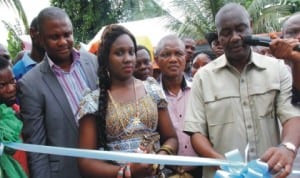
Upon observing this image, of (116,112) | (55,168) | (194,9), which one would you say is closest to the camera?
(116,112)

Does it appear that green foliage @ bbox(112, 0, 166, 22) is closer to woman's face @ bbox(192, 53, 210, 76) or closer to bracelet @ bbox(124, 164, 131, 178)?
woman's face @ bbox(192, 53, 210, 76)

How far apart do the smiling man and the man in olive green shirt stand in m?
0.89

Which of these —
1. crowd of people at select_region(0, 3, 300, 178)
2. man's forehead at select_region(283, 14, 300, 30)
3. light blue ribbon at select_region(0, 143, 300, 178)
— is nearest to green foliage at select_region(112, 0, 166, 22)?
man's forehead at select_region(283, 14, 300, 30)

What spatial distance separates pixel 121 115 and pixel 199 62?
8.31ft

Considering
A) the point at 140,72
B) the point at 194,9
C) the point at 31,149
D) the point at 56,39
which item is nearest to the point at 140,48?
the point at 140,72

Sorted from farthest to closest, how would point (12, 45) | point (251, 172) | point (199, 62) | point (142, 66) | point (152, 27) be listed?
point (12, 45) → point (152, 27) → point (199, 62) → point (142, 66) → point (251, 172)

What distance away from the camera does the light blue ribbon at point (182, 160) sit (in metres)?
2.28

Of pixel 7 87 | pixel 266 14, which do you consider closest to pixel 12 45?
pixel 266 14

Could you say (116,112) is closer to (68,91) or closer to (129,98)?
(129,98)

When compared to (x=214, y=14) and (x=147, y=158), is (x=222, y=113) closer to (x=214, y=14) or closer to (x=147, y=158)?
(x=147, y=158)

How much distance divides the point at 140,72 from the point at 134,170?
1736 millimetres

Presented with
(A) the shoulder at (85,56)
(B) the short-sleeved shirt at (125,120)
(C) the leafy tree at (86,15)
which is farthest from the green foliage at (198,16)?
(B) the short-sleeved shirt at (125,120)

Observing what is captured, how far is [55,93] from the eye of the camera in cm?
320

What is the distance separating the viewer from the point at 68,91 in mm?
3289
